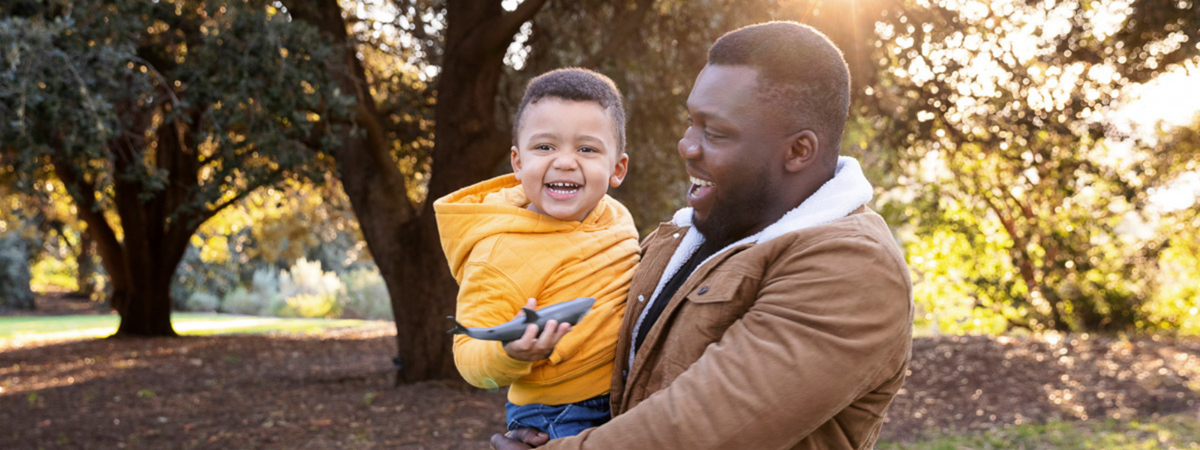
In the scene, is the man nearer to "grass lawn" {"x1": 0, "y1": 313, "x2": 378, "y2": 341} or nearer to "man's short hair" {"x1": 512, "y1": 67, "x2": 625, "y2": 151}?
"man's short hair" {"x1": 512, "y1": 67, "x2": 625, "y2": 151}

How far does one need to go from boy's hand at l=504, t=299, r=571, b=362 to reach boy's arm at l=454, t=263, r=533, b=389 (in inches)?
5.2

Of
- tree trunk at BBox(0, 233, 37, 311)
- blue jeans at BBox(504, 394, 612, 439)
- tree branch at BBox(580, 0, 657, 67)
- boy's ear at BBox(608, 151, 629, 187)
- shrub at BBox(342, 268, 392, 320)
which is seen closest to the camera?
blue jeans at BBox(504, 394, 612, 439)

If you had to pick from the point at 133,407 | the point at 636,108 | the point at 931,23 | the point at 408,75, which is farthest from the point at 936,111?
the point at 133,407

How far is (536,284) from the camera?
7.27 feet

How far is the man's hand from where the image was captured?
6.88 feet

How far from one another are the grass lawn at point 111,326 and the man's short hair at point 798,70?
1963 cm

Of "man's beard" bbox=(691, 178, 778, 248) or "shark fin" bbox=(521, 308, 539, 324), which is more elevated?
"man's beard" bbox=(691, 178, 778, 248)

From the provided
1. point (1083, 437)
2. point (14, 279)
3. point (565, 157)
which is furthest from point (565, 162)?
point (14, 279)

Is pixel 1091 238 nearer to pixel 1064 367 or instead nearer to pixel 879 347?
pixel 1064 367

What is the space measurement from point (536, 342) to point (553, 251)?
1.38 feet

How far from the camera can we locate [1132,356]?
11.3 metres

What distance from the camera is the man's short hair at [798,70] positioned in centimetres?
183

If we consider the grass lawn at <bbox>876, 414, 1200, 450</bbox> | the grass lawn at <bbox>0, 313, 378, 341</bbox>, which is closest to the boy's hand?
the grass lawn at <bbox>876, 414, 1200, 450</bbox>

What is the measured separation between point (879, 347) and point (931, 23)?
22.7 feet
